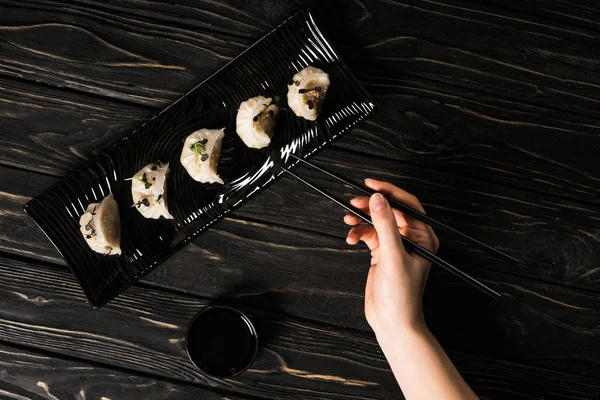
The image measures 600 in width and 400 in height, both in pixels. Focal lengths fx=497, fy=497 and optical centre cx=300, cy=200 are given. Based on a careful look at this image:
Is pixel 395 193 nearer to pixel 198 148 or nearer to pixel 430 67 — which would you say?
pixel 430 67

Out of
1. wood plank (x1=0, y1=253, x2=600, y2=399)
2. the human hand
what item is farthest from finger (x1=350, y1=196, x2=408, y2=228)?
wood plank (x1=0, y1=253, x2=600, y2=399)

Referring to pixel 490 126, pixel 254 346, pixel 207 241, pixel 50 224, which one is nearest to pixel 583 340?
pixel 490 126

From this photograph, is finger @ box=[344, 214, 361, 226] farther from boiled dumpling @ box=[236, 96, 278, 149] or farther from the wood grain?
boiled dumpling @ box=[236, 96, 278, 149]

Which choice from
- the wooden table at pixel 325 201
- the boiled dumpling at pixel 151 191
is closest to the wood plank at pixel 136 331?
the wooden table at pixel 325 201

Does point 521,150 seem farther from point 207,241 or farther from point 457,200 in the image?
point 207,241

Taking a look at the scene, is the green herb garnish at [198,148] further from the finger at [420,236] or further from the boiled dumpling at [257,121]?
the finger at [420,236]

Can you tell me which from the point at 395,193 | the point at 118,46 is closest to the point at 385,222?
the point at 395,193

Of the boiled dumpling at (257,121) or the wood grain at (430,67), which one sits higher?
the wood grain at (430,67)
